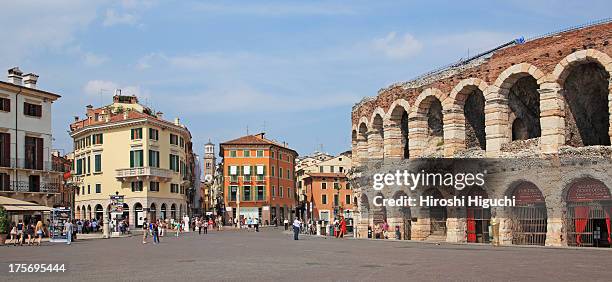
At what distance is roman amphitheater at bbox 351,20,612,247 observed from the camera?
30828 mm

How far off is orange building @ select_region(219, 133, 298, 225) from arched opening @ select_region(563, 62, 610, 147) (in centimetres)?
6218

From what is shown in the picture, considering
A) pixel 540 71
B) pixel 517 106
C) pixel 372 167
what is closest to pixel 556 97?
pixel 540 71

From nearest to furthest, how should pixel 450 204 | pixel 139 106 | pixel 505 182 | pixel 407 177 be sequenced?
pixel 505 182
pixel 450 204
pixel 407 177
pixel 139 106

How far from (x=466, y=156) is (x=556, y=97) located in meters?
5.96

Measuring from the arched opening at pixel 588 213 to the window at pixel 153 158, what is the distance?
48612mm

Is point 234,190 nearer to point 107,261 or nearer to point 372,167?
point 372,167

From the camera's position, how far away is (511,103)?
35.8m

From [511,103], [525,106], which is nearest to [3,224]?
[511,103]

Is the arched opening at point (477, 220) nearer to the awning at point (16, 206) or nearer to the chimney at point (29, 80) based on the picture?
the awning at point (16, 206)

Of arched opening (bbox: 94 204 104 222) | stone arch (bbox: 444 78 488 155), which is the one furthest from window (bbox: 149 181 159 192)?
stone arch (bbox: 444 78 488 155)

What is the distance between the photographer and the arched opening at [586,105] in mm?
32406

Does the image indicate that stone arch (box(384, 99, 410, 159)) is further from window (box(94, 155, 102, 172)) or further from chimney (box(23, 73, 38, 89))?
window (box(94, 155, 102, 172))

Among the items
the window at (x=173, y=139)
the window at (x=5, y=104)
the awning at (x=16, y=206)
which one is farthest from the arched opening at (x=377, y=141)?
the window at (x=173, y=139)

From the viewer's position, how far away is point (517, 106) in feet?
118
